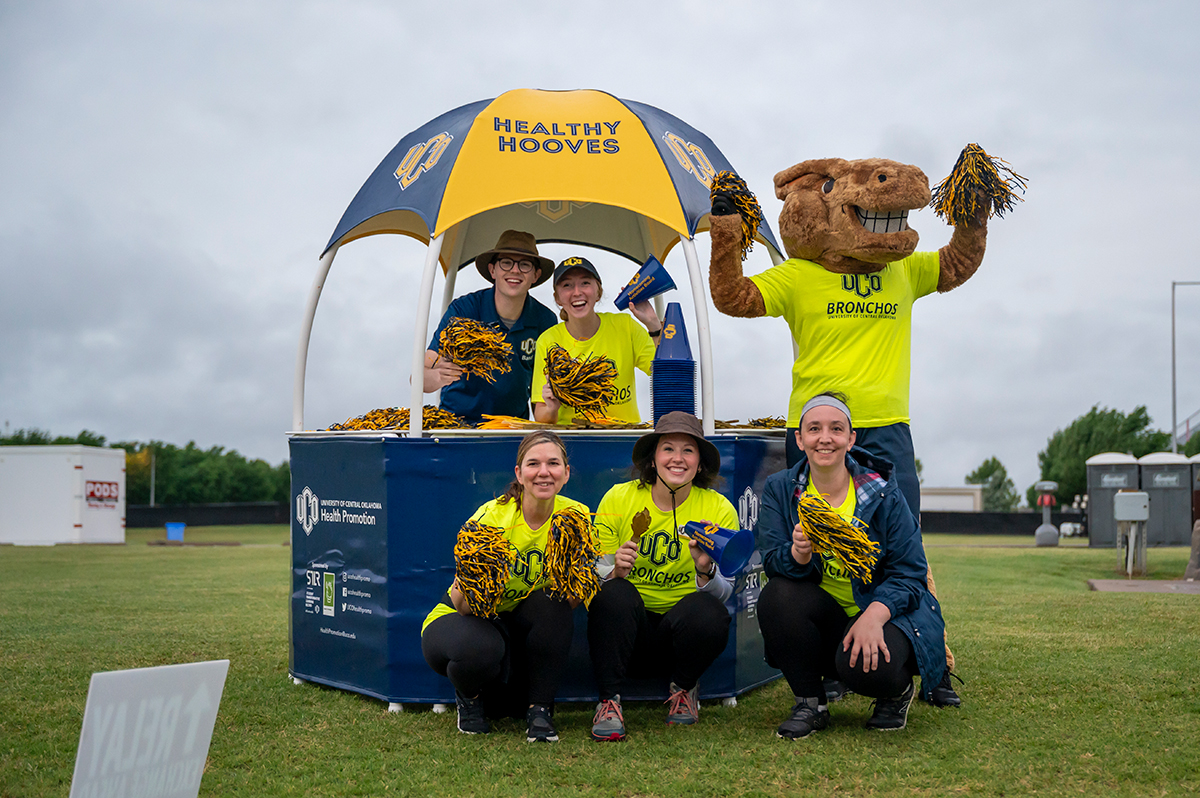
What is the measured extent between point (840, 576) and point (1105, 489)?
58.4 ft

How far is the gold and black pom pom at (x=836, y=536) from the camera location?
141 inches

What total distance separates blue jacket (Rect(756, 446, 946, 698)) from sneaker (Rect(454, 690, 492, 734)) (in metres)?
1.25

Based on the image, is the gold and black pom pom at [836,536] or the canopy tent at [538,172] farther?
the canopy tent at [538,172]

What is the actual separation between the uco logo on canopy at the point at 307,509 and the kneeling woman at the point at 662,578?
1.60 m

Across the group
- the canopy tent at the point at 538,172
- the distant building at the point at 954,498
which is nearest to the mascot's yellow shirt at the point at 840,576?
the canopy tent at the point at 538,172

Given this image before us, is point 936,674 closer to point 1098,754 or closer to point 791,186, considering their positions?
point 1098,754

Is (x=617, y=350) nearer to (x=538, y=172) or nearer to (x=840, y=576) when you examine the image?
(x=538, y=172)

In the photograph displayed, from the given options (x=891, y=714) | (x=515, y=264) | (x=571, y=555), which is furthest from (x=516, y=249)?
(x=891, y=714)

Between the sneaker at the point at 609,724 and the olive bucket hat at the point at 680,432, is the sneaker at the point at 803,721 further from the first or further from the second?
the olive bucket hat at the point at 680,432

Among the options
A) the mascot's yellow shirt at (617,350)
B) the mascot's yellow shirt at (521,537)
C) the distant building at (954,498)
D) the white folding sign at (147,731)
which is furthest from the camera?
the distant building at (954,498)

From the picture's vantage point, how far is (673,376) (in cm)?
439

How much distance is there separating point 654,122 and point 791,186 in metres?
0.82

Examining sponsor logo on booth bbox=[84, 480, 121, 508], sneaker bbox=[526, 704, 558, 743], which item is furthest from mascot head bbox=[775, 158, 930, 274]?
sponsor logo on booth bbox=[84, 480, 121, 508]

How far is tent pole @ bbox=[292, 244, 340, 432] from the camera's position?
519cm
